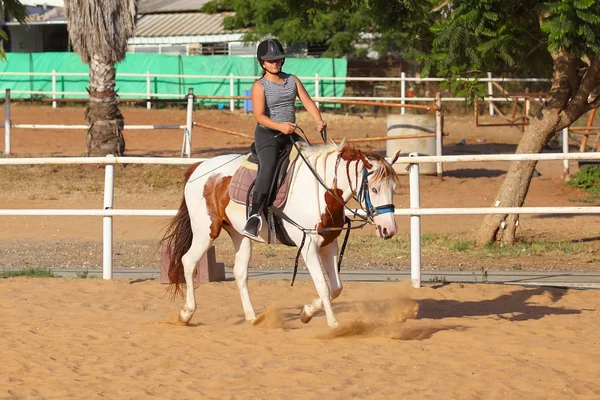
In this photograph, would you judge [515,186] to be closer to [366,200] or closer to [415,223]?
[415,223]

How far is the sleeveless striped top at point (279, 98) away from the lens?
27.5 feet

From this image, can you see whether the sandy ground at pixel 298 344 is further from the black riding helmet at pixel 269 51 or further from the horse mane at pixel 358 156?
the black riding helmet at pixel 269 51

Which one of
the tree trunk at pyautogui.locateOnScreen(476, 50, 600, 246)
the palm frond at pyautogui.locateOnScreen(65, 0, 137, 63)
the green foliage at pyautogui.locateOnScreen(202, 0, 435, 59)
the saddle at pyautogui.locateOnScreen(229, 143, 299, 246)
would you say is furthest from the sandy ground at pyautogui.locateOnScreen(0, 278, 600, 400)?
the green foliage at pyautogui.locateOnScreen(202, 0, 435, 59)

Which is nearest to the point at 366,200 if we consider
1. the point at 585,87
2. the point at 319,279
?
the point at 319,279

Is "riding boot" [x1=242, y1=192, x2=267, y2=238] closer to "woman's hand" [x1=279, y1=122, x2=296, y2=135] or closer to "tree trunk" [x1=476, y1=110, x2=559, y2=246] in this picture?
"woman's hand" [x1=279, y1=122, x2=296, y2=135]

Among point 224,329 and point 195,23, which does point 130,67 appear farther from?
point 224,329

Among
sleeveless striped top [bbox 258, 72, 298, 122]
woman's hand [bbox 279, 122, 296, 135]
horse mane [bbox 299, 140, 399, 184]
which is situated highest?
sleeveless striped top [bbox 258, 72, 298, 122]

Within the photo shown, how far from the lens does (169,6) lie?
1869 inches

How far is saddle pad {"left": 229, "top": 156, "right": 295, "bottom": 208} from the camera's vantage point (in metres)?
8.35

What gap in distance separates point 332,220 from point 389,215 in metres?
0.64

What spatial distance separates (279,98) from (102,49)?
13.5m

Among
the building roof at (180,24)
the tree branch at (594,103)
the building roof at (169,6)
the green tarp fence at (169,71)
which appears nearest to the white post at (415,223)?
the tree branch at (594,103)

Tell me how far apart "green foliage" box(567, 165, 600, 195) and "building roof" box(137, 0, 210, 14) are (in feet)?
94.6

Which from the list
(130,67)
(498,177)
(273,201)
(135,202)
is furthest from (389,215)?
(130,67)
